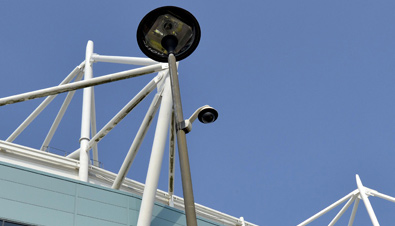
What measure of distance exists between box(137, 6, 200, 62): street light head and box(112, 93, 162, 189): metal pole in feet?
33.5

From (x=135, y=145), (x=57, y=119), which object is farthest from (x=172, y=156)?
(x=57, y=119)

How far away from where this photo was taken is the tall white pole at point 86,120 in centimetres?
2099

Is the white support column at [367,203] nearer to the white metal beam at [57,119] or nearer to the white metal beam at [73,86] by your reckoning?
the white metal beam at [73,86]

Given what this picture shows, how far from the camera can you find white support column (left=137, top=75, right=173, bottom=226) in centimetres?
1736

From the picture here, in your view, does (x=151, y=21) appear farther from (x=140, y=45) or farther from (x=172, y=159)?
(x=172, y=159)

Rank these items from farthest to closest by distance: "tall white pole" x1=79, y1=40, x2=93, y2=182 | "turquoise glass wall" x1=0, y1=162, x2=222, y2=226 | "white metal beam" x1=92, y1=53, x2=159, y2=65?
"white metal beam" x1=92, y1=53, x2=159, y2=65 < "tall white pole" x1=79, y1=40, x2=93, y2=182 < "turquoise glass wall" x1=0, y1=162, x2=222, y2=226

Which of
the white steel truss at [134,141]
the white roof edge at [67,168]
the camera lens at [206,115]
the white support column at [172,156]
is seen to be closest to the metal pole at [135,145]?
the white steel truss at [134,141]

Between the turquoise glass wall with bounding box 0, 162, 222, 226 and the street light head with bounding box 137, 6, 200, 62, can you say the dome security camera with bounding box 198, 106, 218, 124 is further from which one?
the turquoise glass wall with bounding box 0, 162, 222, 226

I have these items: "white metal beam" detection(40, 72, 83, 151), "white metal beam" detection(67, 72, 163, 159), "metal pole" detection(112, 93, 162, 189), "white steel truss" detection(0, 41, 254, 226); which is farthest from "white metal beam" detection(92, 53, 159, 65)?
"metal pole" detection(112, 93, 162, 189)

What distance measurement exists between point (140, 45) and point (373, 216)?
21.0 metres

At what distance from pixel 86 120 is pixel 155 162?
729 cm

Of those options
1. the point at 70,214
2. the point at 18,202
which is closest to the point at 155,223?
the point at 70,214

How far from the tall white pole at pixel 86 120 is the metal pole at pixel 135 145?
1.24 m

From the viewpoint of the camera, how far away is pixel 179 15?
10.3 meters
